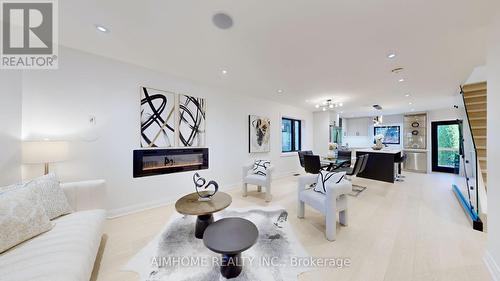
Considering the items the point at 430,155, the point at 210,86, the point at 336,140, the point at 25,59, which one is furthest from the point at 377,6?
the point at 430,155

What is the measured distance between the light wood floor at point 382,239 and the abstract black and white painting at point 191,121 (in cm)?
136

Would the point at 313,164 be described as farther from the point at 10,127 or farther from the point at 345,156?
the point at 10,127

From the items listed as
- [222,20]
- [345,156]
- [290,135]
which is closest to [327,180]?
[222,20]

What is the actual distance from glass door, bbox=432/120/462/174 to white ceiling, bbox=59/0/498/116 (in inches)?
163

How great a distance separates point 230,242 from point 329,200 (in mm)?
1367

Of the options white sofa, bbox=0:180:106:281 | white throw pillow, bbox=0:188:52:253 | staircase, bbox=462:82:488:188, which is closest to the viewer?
white sofa, bbox=0:180:106:281

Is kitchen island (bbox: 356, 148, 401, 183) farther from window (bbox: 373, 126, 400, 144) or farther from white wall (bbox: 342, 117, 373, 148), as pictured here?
white wall (bbox: 342, 117, 373, 148)

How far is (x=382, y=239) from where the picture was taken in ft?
7.08

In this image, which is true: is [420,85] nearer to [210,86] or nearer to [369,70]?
[369,70]

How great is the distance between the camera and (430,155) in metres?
6.43

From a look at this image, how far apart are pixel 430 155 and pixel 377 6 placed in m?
7.64

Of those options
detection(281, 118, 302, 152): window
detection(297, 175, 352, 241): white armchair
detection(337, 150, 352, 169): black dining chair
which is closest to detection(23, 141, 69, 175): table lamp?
detection(297, 175, 352, 241): white armchair

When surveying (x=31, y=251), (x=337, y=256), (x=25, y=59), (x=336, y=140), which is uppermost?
(x=25, y=59)

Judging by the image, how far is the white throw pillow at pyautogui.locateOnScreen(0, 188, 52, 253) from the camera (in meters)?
1.27
